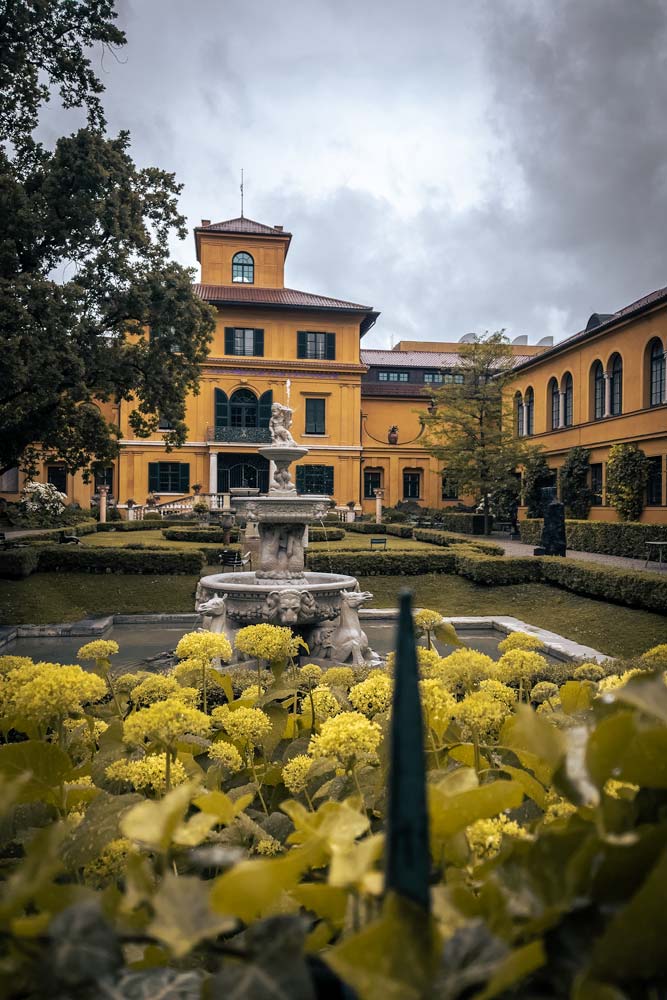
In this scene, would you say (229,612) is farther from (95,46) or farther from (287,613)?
(95,46)

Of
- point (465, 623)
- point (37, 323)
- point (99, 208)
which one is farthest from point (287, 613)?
point (99, 208)

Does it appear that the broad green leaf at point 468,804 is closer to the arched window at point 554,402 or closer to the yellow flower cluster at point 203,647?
the yellow flower cluster at point 203,647

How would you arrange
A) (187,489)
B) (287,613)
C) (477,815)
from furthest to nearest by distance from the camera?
(187,489), (287,613), (477,815)

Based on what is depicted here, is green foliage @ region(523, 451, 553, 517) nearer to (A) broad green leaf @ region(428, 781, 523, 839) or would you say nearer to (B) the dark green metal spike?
(A) broad green leaf @ region(428, 781, 523, 839)

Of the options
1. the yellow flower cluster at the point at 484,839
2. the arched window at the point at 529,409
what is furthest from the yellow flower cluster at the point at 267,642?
the arched window at the point at 529,409

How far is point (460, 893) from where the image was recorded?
635 mm

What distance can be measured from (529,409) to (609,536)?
1442cm

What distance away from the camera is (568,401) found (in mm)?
30188

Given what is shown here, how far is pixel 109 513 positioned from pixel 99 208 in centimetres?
2097

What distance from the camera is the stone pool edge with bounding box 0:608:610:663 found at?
9469 millimetres

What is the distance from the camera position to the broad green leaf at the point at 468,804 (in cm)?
72

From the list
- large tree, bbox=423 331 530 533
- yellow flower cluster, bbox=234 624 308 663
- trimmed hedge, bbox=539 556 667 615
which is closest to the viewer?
yellow flower cluster, bbox=234 624 308 663

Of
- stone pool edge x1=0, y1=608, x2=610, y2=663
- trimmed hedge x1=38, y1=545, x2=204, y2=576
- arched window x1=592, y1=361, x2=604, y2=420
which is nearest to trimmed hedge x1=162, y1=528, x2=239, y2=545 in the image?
trimmed hedge x1=38, y1=545, x2=204, y2=576

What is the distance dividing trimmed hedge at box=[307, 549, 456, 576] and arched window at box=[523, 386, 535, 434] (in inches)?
806
